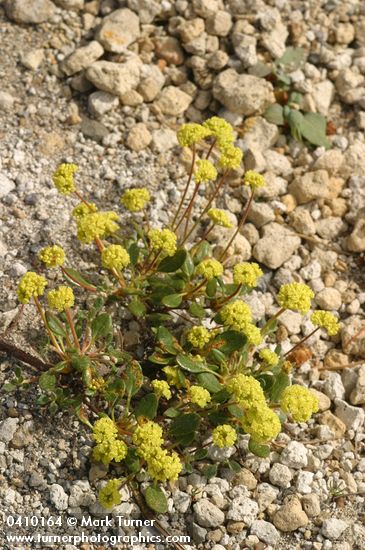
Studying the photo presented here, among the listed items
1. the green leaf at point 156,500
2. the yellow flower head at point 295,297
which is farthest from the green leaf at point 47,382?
the yellow flower head at point 295,297

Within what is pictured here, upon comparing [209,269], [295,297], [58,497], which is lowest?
[58,497]

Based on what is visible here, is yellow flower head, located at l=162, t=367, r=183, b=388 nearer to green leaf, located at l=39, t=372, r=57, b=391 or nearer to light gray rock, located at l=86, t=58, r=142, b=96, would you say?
green leaf, located at l=39, t=372, r=57, b=391

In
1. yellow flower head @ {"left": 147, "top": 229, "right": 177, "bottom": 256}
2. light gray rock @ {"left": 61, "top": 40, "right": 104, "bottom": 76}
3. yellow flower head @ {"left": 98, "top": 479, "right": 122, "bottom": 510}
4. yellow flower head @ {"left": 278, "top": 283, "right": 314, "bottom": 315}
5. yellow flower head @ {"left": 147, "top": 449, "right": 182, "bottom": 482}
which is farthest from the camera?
light gray rock @ {"left": 61, "top": 40, "right": 104, "bottom": 76}

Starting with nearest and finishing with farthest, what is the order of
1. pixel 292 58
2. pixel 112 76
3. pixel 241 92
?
pixel 112 76 → pixel 241 92 → pixel 292 58

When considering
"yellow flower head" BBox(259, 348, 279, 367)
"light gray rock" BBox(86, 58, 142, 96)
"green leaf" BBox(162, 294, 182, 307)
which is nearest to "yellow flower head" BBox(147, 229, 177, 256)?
"green leaf" BBox(162, 294, 182, 307)

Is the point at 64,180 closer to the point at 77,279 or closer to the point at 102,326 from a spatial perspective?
the point at 77,279

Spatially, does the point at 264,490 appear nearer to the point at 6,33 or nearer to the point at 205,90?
the point at 205,90

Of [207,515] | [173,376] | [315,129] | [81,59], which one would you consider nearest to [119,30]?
[81,59]
